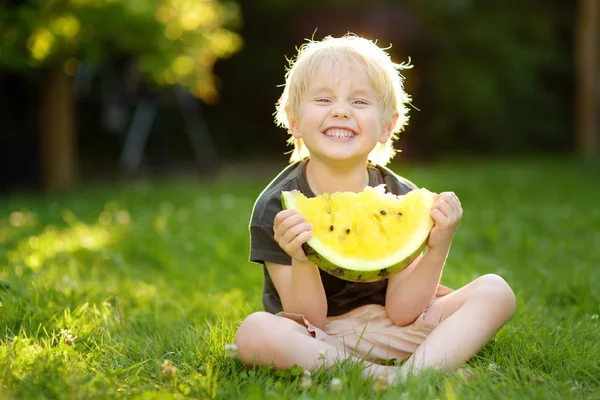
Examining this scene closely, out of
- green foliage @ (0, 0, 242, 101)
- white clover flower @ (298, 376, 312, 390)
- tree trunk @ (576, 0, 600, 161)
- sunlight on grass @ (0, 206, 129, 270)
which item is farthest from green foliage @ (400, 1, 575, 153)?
white clover flower @ (298, 376, 312, 390)

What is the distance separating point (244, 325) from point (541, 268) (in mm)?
2907

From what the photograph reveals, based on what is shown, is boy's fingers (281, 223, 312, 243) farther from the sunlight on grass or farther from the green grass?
the sunlight on grass

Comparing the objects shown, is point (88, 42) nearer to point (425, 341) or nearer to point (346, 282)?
point (346, 282)

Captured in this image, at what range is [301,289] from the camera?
2.86 meters

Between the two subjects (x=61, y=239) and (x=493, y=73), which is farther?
(x=493, y=73)

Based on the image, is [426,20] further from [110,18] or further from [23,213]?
[23,213]

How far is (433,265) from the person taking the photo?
293cm

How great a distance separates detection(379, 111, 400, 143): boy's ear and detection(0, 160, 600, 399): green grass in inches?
39.4

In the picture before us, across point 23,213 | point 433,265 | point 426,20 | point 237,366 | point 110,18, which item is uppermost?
point 426,20

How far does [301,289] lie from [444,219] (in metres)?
0.62

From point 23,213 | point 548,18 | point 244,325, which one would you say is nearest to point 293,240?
point 244,325

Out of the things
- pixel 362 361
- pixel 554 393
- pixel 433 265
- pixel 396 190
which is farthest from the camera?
pixel 396 190

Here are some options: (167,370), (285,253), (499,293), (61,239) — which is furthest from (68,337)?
(61,239)

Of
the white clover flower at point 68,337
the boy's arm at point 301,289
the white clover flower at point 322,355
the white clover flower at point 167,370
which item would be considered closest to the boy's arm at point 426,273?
the boy's arm at point 301,289
